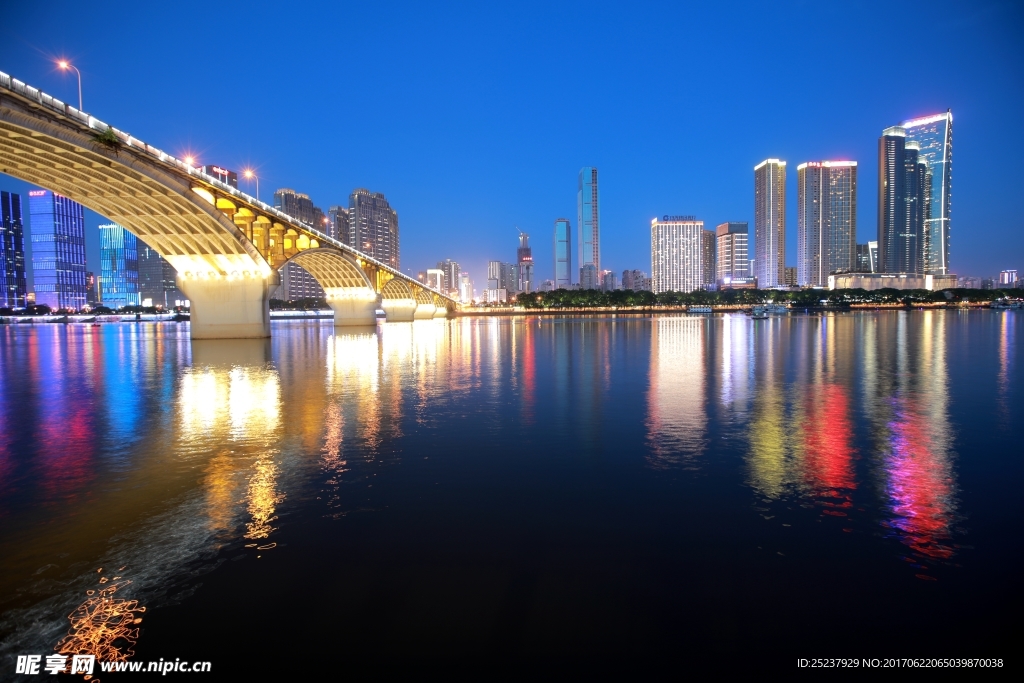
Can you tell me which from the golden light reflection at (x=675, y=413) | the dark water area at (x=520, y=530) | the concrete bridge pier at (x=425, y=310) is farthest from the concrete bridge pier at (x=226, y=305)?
the concrete bridge pier at (x=425, y=310)

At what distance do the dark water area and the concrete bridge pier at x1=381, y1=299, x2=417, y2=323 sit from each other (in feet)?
327

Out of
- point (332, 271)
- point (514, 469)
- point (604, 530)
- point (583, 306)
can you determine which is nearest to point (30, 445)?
point (514, 469)

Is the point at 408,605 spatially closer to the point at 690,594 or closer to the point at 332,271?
the point at 690,594

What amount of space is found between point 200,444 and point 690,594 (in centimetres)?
995

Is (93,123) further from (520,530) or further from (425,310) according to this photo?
(425,310)

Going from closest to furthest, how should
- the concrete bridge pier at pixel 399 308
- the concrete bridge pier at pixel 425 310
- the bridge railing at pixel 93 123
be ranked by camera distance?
the bridge railing at pixel 93 123
the concrete bridge pier at pixel 399 308
the concrete bridge pier at pixel 425 310

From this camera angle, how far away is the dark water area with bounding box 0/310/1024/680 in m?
4.66

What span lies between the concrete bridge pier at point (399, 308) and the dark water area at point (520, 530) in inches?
3921

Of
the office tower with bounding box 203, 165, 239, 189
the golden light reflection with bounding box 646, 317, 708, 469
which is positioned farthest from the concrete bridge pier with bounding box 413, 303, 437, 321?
the golden light reflection with bounding box 646, 317, 708, 469

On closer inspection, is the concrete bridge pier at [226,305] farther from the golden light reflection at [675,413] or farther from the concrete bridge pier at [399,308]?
the concrete bridge pier at [399,308]

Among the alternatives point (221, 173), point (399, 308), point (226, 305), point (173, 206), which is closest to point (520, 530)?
point (173, 206)

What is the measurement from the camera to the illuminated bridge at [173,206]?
2722 centimetres

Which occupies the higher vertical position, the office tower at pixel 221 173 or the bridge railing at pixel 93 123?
the office tower at pixel 221 173

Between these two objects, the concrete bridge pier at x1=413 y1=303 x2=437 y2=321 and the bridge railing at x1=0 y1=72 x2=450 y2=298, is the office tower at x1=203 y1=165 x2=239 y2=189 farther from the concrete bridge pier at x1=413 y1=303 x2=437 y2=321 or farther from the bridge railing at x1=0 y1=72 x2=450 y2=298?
the concrete bridge pier at x1=413 y1=303 x2=437 y2=321
